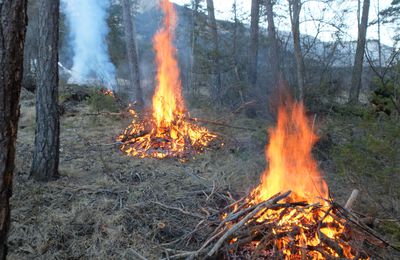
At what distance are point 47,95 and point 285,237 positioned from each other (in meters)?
4.04

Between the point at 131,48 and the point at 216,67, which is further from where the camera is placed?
the point at 216,67

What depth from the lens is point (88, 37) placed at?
23.9 meters

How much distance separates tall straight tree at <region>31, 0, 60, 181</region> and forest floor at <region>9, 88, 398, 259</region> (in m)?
0.32

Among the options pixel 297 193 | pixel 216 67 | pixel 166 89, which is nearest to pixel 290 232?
pixel 297 193

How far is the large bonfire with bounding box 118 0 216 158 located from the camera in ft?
24.1

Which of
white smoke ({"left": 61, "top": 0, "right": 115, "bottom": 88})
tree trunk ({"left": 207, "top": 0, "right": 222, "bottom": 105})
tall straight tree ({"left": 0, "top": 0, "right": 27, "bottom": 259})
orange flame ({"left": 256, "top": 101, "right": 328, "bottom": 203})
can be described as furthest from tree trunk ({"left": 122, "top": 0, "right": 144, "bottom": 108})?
white smoke ({"left": 61, "top": 0, "right": 115, "bottom": 88})

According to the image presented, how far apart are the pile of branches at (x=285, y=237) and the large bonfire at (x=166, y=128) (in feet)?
12.7

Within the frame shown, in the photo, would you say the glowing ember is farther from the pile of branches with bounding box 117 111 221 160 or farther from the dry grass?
the pile of branches with bounding box 117 111 221 160

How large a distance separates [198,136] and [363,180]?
4.16 m

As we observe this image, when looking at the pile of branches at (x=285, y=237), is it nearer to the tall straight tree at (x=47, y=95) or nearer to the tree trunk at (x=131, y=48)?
the tall straight tree at (x=47, y=95)

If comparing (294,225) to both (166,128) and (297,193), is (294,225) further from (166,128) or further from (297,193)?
(166,128)

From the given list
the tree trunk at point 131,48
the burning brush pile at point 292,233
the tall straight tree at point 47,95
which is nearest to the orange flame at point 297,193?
the burning brush pile at point 292,233

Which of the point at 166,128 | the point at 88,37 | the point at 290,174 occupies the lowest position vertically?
the point at 290,174

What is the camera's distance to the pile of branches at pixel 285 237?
2965 mm
